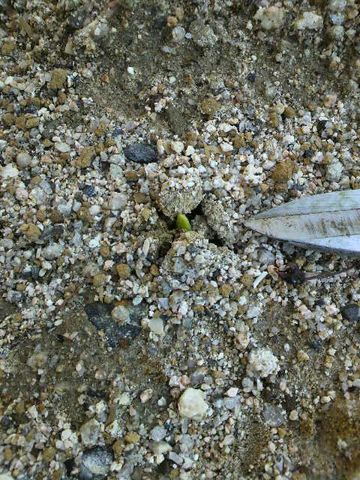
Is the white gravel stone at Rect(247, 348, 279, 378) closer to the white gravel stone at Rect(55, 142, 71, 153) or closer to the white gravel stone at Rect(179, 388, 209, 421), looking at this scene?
the white gravel stone at Rect(179, 388, 209, 421)

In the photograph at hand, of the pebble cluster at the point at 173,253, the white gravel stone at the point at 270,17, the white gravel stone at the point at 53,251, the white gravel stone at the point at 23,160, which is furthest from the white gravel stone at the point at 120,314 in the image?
the white gravel stone at the point at 270,17

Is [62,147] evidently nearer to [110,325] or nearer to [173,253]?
[173,253]

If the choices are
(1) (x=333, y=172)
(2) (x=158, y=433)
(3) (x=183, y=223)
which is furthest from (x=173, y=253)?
(1) (x=333, y=172)

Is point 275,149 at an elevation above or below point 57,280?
above

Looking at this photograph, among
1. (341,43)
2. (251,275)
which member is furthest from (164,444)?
(341,43)

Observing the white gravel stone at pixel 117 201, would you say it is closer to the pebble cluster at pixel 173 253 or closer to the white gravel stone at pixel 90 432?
the pebble cluster at pixel 173 253

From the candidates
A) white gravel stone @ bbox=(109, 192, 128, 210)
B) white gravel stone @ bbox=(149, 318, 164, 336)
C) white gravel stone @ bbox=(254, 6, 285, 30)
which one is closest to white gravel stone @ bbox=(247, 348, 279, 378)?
white gravel stone @ bbox=(149, 318, 164, 336)

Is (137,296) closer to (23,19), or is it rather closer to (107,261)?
(107,261)
